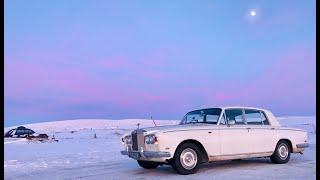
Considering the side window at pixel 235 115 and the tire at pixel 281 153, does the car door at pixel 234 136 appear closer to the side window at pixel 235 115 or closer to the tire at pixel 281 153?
the side window at pixel 235 115

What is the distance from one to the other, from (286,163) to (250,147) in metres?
1.44

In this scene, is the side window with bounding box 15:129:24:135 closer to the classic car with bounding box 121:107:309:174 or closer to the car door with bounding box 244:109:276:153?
the classic car with bounding box 121:107:309:174

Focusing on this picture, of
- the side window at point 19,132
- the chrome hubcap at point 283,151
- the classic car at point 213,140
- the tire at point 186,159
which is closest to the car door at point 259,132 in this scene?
the classic car at point 213,140

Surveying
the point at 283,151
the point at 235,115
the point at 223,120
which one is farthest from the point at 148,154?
the point at 283,151

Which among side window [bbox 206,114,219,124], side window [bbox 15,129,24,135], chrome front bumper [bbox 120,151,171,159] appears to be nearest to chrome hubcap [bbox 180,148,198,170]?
chrome front bumper [bbox 120,151,171,159]

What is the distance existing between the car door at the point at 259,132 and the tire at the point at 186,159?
73.9 inches

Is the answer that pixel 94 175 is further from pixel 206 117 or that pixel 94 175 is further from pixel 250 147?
pixel 250 147

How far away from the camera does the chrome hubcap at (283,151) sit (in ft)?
39.2

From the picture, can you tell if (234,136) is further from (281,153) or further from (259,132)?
(281,153)

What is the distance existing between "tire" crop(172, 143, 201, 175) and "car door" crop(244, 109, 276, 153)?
6.16ft

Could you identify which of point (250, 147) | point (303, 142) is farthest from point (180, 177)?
point (303, 142)

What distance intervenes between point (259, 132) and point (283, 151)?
1106mm

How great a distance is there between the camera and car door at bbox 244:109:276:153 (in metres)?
11.4

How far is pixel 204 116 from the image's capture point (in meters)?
11.3
